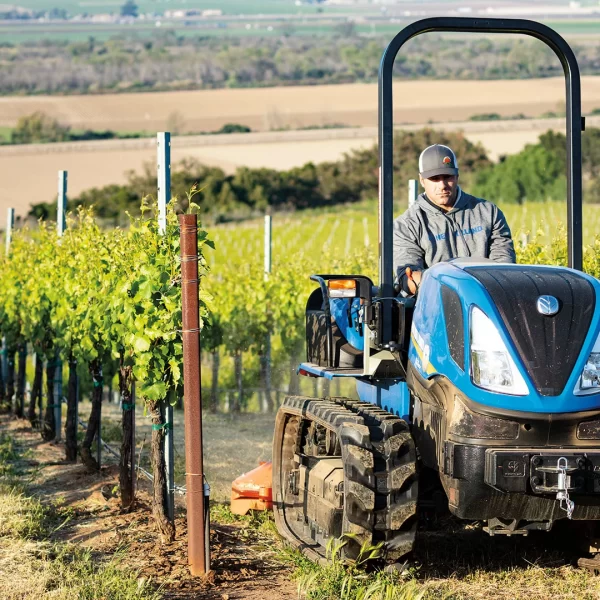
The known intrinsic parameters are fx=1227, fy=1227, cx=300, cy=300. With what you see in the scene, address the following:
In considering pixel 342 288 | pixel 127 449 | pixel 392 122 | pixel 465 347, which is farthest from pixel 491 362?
pixel 127 449

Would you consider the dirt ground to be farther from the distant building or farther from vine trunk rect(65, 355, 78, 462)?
the distant building

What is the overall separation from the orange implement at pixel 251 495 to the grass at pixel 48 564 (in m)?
0.94

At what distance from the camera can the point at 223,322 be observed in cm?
1489

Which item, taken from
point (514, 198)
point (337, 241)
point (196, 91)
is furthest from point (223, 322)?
point (196, 91)

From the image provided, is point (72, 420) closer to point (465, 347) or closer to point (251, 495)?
point (251, 495)

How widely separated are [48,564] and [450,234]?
252 cm

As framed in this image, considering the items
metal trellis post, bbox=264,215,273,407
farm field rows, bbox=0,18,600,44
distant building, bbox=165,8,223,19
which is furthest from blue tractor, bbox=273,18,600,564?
distant building, bbox=165,8,223,19

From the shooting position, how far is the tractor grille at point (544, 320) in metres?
4.93

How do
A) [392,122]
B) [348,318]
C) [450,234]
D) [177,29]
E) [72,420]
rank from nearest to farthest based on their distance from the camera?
[392,122] < [450,234] < [348,318] < [72,420] < [177,29]

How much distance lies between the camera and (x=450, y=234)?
6.14m

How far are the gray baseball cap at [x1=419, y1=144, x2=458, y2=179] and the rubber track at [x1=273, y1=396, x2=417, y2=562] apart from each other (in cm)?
137

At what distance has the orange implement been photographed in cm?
707

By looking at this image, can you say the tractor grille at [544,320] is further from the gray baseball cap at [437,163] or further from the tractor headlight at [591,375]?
the gray baseball cap at [437,163]

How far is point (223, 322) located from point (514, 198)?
139 feet
